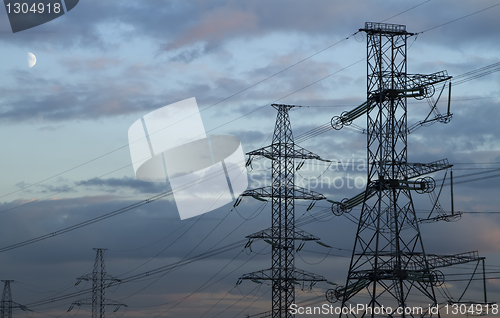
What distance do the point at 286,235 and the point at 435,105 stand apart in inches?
823

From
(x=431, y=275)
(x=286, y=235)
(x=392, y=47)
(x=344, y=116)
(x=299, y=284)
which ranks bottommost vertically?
(x=431, y=275)

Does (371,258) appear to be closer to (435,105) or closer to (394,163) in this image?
(394,163)

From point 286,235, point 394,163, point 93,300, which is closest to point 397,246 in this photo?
point 394,163

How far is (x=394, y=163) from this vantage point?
46.4m

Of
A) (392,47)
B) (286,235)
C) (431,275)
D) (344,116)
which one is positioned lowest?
(431,275)

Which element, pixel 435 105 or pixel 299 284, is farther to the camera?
pixel 299 284

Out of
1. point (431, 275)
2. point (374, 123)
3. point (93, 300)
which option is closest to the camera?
point (431, 275)

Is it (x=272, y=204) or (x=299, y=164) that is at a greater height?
(x=299, y=164)

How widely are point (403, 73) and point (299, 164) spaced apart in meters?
18.9

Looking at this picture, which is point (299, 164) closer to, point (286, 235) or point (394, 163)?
point (286, 235)

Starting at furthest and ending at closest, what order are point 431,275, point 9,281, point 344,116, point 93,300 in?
point 9,281 < point 93,300 < point 344,116 < point 431,275

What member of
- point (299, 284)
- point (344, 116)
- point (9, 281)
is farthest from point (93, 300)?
point (344, 116)

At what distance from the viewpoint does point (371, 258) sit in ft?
148

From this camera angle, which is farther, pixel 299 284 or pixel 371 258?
pixel 299 284
